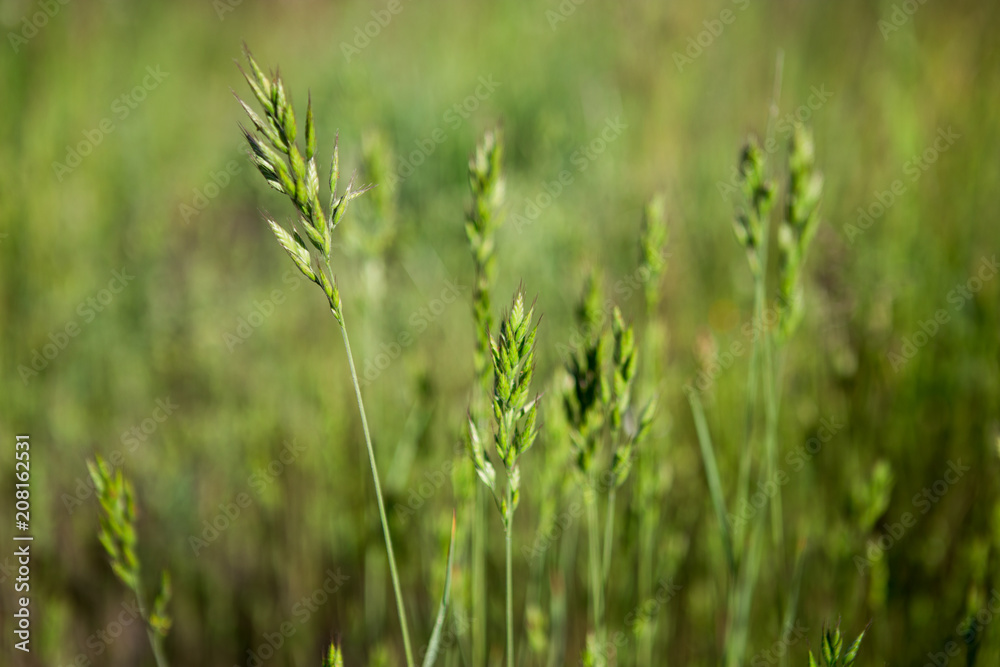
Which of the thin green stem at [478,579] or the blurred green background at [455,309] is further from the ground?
the blurred green background at [455,309]

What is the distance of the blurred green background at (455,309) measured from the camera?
5.49 feet

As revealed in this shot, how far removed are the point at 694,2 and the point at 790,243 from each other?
13.5 ft

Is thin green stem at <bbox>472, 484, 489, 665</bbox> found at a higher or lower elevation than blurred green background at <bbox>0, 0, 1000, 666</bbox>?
lower

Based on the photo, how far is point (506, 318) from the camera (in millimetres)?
763

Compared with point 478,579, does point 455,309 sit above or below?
above

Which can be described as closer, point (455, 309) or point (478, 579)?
point (478, 579)

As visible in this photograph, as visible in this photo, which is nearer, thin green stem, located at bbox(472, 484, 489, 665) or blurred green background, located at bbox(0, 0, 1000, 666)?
thin green stem, located at bbox(472, 484, 489, 665)

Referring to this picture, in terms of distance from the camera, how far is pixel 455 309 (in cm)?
302

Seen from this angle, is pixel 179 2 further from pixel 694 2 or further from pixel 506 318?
pixel 506 318

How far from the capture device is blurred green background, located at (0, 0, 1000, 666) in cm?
167

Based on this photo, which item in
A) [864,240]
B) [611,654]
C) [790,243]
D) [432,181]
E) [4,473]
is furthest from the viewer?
[432,181]

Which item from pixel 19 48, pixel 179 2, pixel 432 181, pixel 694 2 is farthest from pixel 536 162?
pixel 179 2

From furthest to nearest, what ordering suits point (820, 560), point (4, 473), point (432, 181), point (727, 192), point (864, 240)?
point (432, 181)
point (727, 192)
point (864, 240)
point (4, 473)
point (820, 560)

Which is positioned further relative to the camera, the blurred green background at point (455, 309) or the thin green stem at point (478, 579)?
the blurred green background at point (455, 309)
